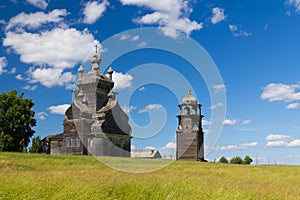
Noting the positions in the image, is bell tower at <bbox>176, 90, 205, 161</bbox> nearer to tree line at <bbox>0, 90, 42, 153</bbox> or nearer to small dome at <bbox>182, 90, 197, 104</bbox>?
small dome at <bbox>182, 90, 197, 104</bbox>

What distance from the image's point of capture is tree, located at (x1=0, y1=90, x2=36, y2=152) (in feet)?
173

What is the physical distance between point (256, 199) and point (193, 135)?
4791cm

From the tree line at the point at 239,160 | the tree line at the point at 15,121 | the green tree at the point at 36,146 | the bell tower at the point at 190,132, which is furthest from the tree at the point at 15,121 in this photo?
the tree line at the point at 239,160

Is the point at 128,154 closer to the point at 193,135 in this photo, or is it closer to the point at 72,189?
the point at 193,135

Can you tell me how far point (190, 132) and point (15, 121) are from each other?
2529 cm

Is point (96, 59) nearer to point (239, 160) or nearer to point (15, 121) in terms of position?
point (15, 121)

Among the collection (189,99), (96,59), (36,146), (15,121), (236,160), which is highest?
(96,59)

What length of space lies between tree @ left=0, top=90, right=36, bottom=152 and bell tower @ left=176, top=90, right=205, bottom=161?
71.3 ft

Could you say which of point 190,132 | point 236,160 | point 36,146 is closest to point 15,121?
point 36,146

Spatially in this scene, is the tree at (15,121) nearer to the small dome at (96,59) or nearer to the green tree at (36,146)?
the green tree at (36,146)

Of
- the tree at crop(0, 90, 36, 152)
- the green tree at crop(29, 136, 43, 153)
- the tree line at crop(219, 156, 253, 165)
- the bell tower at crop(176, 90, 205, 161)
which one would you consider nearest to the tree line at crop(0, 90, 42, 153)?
the tree at crop(0, 90, 36, 152)

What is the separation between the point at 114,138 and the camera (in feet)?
175

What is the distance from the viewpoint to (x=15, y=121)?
53375 millimetres

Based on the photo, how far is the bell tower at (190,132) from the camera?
60812mm
